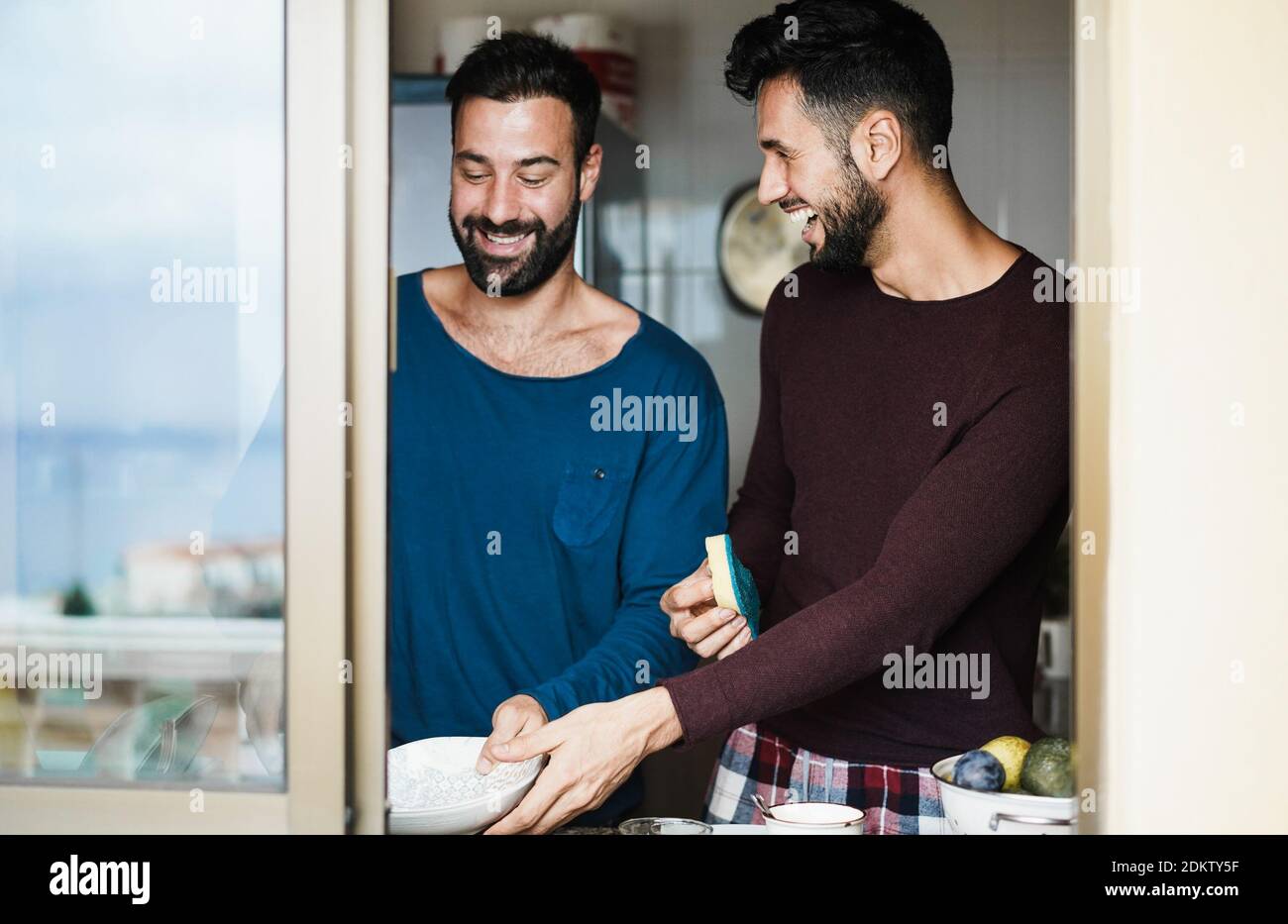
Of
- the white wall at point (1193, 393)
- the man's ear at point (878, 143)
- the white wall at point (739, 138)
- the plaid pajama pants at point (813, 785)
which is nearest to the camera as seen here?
the white wall at point (1193, 393)

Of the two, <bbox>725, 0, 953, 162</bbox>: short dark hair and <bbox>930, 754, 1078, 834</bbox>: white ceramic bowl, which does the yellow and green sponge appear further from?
<bbox>725, 0, 953, 162</bbox>: short dark hair

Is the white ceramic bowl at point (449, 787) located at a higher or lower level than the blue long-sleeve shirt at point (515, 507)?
lower

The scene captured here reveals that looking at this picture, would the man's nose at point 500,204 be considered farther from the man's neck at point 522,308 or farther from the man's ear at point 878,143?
the man's ear at point 878,143

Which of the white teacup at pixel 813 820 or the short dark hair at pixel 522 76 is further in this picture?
the short dark hair at pixel 522 76

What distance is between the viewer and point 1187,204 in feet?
4.11

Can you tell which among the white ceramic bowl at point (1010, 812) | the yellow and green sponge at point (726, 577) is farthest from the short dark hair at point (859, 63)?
the white ceramic bowl at point (1010, 812)

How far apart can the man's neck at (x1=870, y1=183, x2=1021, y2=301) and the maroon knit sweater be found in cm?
4

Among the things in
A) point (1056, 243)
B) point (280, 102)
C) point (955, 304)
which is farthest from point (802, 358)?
point (1056, 243)

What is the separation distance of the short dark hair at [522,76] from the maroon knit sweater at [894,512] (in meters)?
0.53

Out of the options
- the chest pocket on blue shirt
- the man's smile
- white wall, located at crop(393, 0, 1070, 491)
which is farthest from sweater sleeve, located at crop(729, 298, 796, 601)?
white wall, located at crop(393, 0, 1070, 491)

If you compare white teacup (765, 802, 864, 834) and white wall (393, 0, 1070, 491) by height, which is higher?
white wall (393, 0, 1070, 491)

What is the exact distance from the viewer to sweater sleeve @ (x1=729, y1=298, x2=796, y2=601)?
2.27m

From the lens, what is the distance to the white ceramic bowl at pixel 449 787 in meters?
1.42

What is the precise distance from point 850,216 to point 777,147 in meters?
0.17
